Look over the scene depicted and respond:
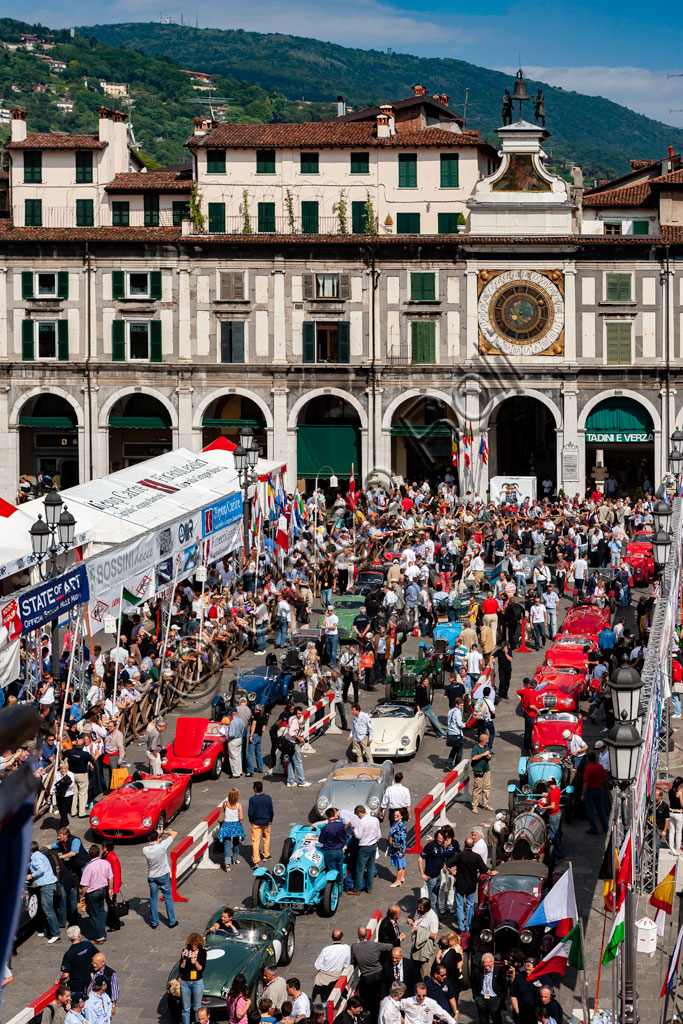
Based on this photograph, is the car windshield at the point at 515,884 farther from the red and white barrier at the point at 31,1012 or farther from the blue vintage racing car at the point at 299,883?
the red and white barrier at the point at 31,1012

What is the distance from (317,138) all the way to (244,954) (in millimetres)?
49583

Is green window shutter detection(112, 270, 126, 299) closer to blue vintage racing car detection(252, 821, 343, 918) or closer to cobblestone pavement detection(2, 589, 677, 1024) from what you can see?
cobblestone pavement detection(2, 589, 677, 1024)

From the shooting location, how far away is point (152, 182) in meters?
65.0

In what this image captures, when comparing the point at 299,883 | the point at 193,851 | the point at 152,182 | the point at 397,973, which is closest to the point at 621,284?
the point at 152,182

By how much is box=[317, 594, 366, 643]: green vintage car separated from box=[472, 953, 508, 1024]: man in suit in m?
18.5

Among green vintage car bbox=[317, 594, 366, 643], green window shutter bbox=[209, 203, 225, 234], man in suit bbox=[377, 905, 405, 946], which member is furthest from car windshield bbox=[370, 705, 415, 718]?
green window shutter bbox=[209, 203, 225, 234]

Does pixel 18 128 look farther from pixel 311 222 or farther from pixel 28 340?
pixel 311 222

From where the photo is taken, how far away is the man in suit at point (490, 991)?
17375mm

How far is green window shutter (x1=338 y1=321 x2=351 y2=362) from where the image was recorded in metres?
62.2

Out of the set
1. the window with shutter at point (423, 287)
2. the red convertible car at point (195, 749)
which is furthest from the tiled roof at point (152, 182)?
the red convertible car at point (195, 749)

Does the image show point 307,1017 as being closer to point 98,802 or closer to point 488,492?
point 98,802

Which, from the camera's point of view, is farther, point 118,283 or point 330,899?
point 118,283

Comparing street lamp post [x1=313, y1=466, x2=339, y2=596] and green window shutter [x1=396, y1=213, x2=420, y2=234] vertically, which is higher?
green window shutter [x1=396, y1=213, x2=420, y2=234]

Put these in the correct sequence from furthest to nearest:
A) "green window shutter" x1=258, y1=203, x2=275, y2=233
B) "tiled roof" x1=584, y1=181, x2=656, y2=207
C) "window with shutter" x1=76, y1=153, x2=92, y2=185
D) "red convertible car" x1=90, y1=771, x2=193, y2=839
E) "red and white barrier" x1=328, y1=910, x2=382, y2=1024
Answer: "tiled roof" x1=584, y1=181, x2=656, y2=207 → "window with shutter" x1=76, y1=153, x2=92, y2=185 → "green window shutter" x1=258, y1=203, x2=275, y2=233 → "red convertible car" x1=90, y1=771, x2=193, y2=839 → "red and white barrier" x1=328, y1=910, x2=382, y2=1024
